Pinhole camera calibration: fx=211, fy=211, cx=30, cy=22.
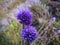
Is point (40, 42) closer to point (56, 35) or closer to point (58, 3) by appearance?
point (56, 35)

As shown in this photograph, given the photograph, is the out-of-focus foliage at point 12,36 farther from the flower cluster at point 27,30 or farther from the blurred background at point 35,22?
the flower cluster at point 27,30

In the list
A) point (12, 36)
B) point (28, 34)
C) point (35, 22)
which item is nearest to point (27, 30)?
point (28, 34)

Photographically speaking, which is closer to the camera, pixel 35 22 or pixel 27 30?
pixel 27 30

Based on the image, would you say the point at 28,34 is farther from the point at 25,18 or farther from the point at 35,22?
the point at 35,22

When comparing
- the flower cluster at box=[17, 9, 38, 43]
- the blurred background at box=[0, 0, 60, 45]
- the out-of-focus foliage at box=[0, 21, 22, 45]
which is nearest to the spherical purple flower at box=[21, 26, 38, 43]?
the flower cluster at box=[17, 9, 38, 43]

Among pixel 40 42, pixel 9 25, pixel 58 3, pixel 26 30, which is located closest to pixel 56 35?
pixel 40 42

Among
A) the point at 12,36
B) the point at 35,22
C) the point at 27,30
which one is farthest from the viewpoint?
the point at 35,22

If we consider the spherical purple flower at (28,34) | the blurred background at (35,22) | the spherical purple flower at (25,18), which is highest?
the spherical purple flower at (25,18)

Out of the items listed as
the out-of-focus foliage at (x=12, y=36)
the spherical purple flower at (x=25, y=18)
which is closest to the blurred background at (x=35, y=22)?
the out-of-focus foliage at (x=12, y=36)

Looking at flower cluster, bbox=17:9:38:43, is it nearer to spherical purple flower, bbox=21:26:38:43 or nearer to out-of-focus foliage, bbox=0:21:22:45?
spherical purple flower, bbox=21:26:38:43

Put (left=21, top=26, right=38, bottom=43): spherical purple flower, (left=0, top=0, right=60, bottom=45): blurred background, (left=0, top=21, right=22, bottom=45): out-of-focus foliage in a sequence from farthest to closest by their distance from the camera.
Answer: (left=0, top=0, right=60, bottom=45): blurred background
(left=0, top=21, right=22, bottom=45): out-of-focus foliage
(left=21, top=26, right=38, bottom=43): spherical purple flower

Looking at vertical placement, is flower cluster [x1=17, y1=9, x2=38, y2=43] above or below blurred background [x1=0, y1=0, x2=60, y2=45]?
above
